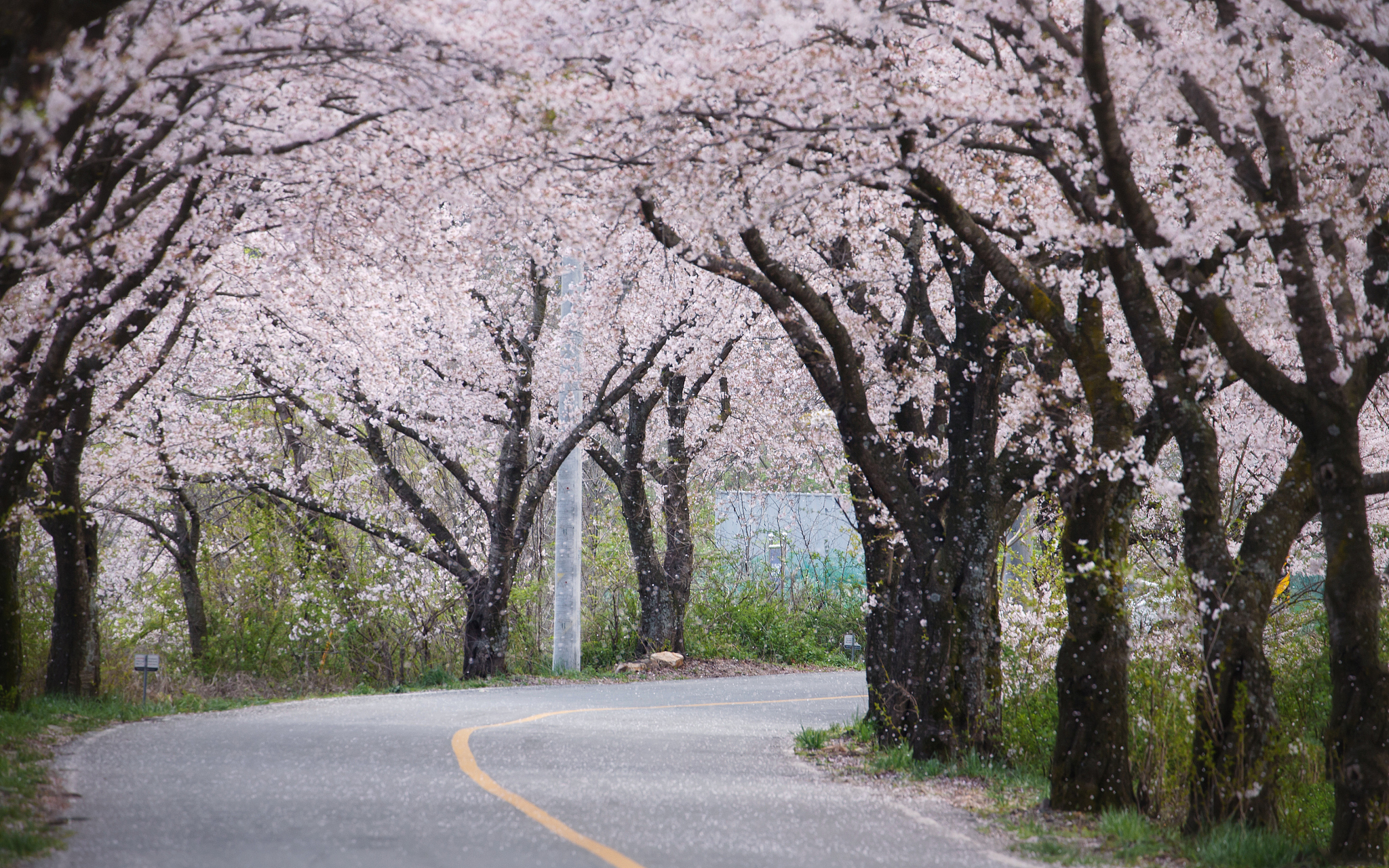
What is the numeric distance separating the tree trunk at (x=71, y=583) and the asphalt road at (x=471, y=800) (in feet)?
8.68

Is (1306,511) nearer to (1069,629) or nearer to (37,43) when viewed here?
(1069,629)

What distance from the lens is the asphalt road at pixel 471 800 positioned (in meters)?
6.92

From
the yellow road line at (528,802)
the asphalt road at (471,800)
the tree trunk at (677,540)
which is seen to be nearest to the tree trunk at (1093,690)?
the asphalt road at (471,800)

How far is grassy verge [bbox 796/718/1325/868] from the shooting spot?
7.81 metres

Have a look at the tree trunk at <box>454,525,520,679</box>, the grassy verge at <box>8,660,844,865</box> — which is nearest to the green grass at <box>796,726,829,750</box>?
the grassy verge at <box>8,660,844,865</box>

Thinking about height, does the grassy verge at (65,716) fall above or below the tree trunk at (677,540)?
below

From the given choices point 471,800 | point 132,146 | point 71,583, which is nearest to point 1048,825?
point 471,800

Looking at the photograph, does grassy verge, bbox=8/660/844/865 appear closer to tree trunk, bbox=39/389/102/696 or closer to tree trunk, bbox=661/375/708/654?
tree trunk, bbox=39/389/102/696

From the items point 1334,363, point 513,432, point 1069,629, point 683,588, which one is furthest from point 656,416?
point 1334,363

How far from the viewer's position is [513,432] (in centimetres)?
2350

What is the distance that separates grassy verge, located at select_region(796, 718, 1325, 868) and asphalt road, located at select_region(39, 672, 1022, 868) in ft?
1.50

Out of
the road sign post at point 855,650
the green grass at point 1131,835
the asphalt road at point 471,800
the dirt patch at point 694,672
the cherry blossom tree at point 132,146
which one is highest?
the cherry blossom tree at point 132,146

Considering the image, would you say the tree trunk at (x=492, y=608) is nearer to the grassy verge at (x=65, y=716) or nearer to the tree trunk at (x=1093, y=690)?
the grassy verge at (x=65, y=716)

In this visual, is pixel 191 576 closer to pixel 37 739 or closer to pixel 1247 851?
pixel 37 739
